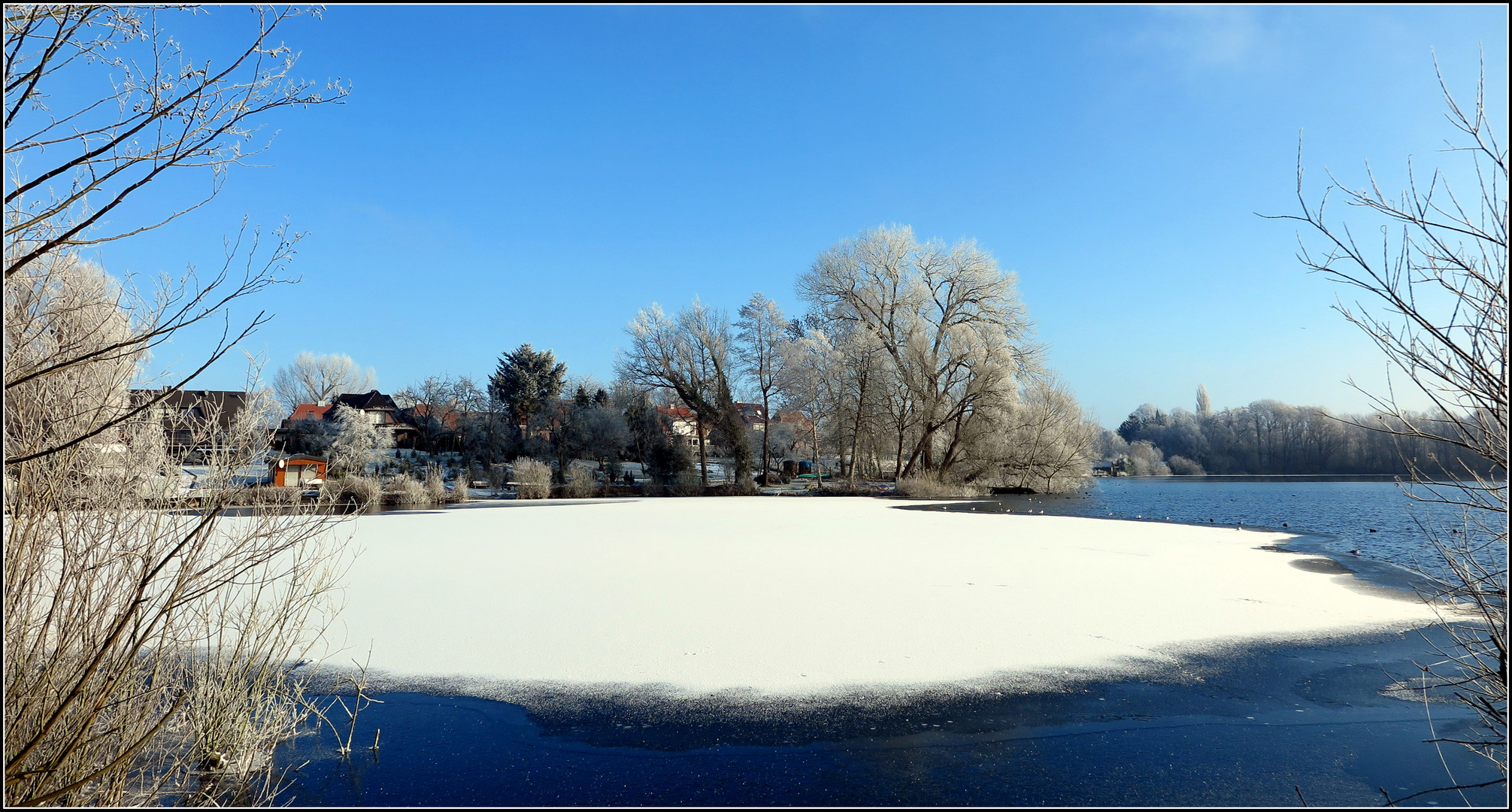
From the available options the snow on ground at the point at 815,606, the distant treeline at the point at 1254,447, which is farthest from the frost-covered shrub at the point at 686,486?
the distant treeline at the point at 1254,447

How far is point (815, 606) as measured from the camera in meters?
6.79

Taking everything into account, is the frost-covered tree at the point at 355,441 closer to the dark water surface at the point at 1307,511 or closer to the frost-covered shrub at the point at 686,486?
the frost-covered shrub at the point at 686,486

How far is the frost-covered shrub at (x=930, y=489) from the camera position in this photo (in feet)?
82.3

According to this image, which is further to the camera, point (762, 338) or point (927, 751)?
point (762, 338)

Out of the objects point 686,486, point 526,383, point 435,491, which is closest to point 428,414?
point 526,383

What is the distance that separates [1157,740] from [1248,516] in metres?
17.1

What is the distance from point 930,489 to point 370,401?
36466mm

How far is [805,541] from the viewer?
11633 mm

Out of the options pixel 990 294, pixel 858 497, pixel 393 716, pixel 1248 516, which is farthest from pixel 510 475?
pixel 393 716

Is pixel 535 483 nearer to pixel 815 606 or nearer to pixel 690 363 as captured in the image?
pixel 690 363

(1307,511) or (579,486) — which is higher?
(579,486)

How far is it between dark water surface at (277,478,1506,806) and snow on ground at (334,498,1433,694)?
1.64 ft

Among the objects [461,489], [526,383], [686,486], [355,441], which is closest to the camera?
[461,489]

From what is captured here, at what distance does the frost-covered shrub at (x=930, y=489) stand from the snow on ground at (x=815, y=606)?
12794 mm
